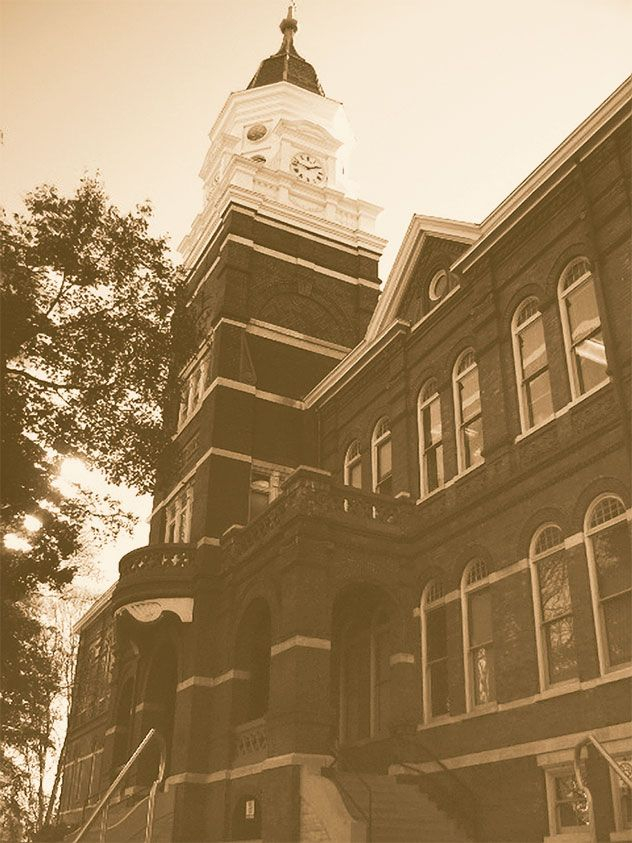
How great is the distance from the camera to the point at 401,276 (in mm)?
23312

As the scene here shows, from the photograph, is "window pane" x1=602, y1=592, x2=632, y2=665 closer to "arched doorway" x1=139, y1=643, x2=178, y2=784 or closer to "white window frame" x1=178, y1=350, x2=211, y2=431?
"arched doorway" x1=139, y1=643, x2=178, y2=784

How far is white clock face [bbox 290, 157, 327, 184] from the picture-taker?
3459 centimetres

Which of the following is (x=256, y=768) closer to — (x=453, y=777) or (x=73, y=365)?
(x=453, y=777)

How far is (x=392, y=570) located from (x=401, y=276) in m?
8.20

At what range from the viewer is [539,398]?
1792cm

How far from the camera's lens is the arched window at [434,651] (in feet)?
59.1

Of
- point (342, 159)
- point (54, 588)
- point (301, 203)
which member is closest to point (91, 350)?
point (54, 588)

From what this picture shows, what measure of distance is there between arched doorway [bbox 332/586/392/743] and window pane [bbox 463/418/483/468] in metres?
3.60

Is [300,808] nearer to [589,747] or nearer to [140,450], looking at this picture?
[589,747]

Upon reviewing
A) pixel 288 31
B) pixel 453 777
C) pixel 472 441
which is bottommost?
pixel 453 777

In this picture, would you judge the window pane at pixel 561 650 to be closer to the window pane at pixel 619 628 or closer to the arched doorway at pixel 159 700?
the window pane at pixel 619 628

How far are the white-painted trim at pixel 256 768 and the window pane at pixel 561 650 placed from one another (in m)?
4.63

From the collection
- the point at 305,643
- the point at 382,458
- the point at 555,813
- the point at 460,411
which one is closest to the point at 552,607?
the point at 555,813

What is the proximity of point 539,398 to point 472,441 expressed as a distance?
7.08ft
